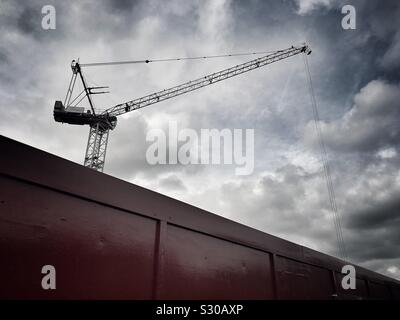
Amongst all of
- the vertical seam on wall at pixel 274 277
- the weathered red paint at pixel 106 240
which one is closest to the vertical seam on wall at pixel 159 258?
the weathered red paint at pixel 106 240

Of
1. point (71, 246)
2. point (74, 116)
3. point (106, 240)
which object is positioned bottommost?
point (71, 246)

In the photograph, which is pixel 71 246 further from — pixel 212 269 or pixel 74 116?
pixel 74 116

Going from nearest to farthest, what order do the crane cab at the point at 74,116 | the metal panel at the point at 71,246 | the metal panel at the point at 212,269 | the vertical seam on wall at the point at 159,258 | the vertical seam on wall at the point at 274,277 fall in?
the metal panel at the point at 71,246, the vertical seam on wall at the point at 159,258, the metal panel at the point at 212,269, the vertical seam on wall at the point at 274,277, the crane cab at the point at 74,116

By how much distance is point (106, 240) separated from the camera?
100 inches

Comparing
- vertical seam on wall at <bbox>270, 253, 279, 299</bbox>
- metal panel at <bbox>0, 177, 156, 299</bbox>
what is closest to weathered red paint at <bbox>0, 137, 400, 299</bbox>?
metal panel at <bbox>0, 177, 156, 299</bbox>

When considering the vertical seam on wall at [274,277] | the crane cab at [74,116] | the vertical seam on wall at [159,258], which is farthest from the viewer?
the crane cab at [74,116]

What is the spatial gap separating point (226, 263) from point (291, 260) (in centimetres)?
184

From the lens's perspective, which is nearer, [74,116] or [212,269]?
[212,269]

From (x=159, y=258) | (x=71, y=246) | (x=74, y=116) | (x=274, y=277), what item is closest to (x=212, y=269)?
(x=159, y=258)

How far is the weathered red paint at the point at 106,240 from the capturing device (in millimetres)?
2055

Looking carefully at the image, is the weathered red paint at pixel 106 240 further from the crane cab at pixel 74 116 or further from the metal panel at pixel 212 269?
the crane cab at pixel 74 116

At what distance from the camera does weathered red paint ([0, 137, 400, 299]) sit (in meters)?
2.05

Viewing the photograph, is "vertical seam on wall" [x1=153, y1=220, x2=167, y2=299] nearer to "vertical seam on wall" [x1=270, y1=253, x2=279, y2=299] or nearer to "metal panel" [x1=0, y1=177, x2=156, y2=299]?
"metal panel" [x1=0, y1=177, x2=156, y2=299]
